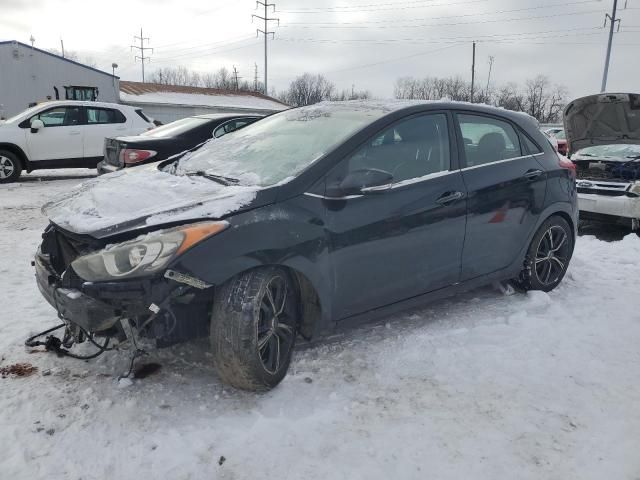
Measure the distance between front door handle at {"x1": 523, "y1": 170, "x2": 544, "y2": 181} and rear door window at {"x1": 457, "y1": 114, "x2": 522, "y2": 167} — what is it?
169 millimetres

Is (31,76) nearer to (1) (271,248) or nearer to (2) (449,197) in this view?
(2) (449,197)

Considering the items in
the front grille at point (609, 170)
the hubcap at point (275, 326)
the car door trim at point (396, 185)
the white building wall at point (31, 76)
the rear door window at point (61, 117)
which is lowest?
the hubcap at point (275, 326)

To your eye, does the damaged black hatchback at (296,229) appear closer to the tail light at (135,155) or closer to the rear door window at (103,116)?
the tail light at (135,155)

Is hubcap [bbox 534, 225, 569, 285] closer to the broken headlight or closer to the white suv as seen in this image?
the broken headlight

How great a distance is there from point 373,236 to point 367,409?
99cm

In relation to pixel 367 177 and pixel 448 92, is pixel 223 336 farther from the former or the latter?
pixel 448 92

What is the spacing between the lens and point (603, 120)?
8.16 metres

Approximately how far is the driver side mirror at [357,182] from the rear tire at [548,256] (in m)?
1.91

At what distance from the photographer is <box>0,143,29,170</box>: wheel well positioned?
34.4 feet

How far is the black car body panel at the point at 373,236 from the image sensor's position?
2.61 m

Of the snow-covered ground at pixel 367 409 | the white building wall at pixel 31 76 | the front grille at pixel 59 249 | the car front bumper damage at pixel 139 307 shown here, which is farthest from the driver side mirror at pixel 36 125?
the white building wall at pixel 31 76

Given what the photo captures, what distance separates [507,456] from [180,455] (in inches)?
58.0

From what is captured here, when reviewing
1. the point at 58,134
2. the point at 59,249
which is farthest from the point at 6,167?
the point at 59,249

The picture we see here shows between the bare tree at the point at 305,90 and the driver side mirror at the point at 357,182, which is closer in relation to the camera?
the driver side mirror at the point at 357,182
